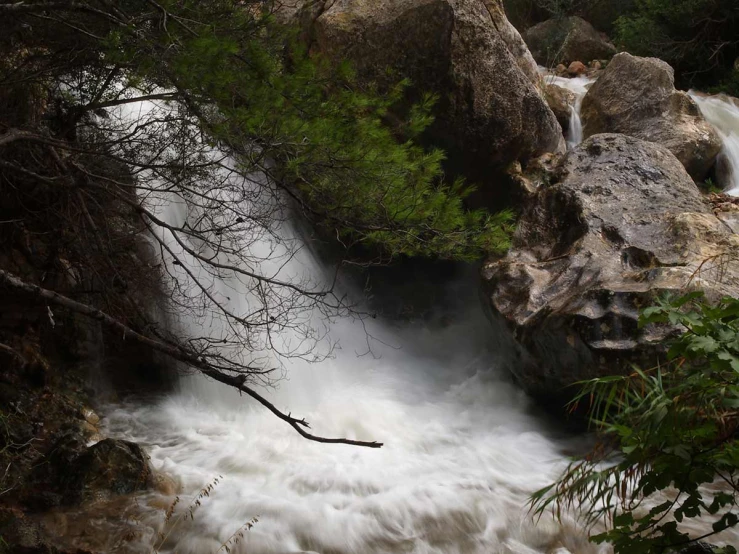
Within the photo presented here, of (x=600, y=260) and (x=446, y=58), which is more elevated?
(x=446, y=58)

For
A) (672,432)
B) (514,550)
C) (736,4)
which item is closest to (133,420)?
(514,550)

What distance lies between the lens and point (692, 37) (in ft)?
37.1

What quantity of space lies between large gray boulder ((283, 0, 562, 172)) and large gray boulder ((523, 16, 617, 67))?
7.33 m

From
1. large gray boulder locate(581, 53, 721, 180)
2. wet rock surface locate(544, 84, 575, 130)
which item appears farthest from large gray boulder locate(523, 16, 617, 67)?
wet rock surface locate(544, 84, 575, 130)

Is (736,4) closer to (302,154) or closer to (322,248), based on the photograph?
(322,248)

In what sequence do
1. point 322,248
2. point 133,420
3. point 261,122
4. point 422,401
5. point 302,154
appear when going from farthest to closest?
point 322,248 → point 422,401 → point 133,420 → point 302,154 → point 261,122

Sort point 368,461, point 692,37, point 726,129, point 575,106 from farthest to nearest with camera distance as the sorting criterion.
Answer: point 692,37 → point 726,129 → point 575,106 → point 368,461

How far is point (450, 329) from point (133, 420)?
133 inches

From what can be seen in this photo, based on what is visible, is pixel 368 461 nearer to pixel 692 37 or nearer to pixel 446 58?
pixel 446 58

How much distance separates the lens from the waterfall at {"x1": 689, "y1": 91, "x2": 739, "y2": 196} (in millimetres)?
8297

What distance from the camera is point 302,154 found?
340 centimetres

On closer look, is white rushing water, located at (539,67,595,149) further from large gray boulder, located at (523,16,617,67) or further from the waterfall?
the waterfall

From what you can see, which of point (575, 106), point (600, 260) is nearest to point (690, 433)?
point (600, 260)

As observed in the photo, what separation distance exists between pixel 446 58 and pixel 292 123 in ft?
9.23
